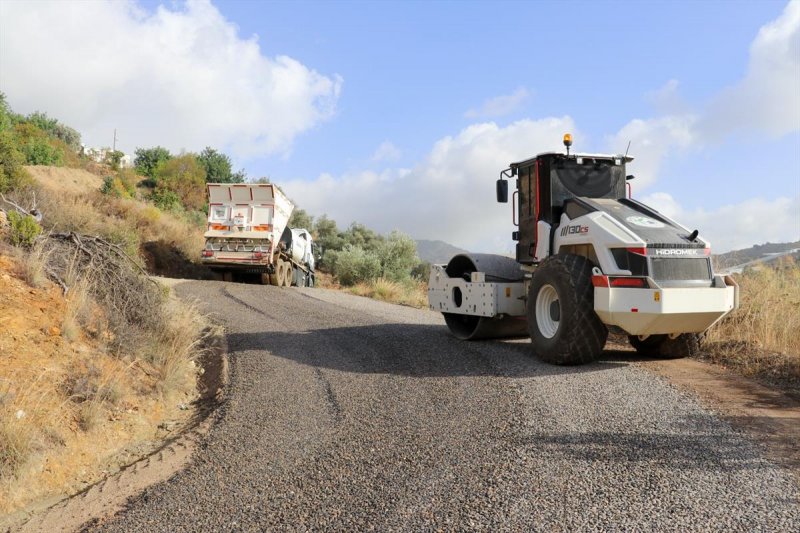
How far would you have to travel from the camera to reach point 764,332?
8117 mm

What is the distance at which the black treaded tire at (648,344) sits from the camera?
317 inches

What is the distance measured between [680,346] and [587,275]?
6.52ft

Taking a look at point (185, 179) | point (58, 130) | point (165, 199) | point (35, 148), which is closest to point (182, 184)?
point (185, 179)

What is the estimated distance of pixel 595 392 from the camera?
5965mm

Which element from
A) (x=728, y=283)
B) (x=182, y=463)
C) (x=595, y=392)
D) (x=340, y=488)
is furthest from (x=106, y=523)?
(x=728, y=283)

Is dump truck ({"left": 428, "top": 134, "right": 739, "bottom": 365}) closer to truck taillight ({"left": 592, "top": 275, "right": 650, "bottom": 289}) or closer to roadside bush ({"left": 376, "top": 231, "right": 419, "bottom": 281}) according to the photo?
truck taillight ({"left": 592, "top": 275, "right": 650, "bottom": 289})

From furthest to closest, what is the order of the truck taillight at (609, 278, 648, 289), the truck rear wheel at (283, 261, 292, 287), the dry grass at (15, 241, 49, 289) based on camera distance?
the truck rear wheel at (283, 261, 292, 287), the dry grass at (15, 241, 49, 289), the truck taillight at (609, 278, 648, 289)

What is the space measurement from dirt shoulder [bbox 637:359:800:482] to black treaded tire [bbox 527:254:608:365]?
85 cm

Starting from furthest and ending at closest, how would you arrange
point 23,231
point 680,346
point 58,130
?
point 58,130 → point 23,231 → point 680,346

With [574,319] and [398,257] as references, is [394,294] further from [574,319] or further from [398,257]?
[574,319]

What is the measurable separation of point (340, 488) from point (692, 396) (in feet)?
12.5

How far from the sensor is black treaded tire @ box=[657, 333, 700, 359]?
786 centimetres

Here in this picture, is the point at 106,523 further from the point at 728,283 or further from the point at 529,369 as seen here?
the point at 728,283

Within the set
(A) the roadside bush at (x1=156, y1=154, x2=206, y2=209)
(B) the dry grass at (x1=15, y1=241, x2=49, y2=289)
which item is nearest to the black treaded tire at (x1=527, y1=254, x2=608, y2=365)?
(B) the dry grass at (x1=15, y1=241, x2=49, y2=289)
